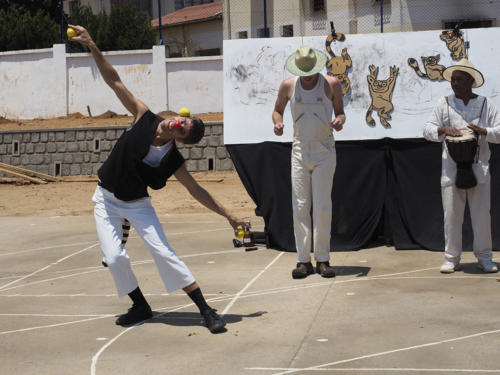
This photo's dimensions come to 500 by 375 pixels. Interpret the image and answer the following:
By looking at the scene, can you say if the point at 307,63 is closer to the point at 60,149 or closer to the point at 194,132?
the point at 194,132

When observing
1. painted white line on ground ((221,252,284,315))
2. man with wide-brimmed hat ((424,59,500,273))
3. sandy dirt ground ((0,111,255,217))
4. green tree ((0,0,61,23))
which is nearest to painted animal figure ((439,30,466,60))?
man with wide-brimmed hat ((424,59,500,273))

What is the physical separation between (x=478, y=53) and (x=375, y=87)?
4.28 ft

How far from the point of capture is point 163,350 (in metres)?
6.32

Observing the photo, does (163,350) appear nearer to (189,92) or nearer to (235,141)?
(235,141)

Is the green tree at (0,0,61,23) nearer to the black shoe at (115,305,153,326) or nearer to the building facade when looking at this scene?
the building facade

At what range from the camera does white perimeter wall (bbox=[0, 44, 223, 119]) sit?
2652 centimetres

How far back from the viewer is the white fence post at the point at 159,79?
2644 cm

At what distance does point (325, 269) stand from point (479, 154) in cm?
190

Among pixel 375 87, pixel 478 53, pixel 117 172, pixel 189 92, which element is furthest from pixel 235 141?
pixel 189 92

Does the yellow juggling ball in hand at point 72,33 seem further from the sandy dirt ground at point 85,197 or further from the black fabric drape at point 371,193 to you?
the sandy dirt ground at point 85,197

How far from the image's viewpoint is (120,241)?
700 centimetres

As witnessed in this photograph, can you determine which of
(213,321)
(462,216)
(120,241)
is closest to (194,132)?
(120,241)

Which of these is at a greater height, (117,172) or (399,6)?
(399,6)

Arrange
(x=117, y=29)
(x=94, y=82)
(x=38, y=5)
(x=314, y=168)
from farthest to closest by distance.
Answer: (x=38, y=5), (x=117, y=29), (x=94, y=82), (x=314, y=168)
